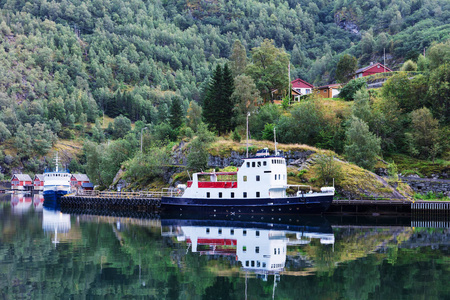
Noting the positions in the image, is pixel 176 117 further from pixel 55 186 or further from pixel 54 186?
pixel 54 186

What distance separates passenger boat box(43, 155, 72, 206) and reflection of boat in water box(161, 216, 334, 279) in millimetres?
44481

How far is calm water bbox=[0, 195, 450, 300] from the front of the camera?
24.0 meters

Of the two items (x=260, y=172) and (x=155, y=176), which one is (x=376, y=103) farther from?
(x=155, y=176)

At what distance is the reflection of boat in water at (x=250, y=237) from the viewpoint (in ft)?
101

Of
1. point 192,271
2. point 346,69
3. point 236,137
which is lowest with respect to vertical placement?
point 192,271

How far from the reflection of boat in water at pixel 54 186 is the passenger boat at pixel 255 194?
4079cm

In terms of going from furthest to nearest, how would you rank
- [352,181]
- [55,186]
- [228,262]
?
1. [55,186]
2. [352,181]
3. [228,262]

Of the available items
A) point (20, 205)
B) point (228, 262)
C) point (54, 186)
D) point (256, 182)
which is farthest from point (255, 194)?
point (54, 186)

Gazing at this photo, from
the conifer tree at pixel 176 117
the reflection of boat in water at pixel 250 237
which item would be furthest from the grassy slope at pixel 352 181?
the conifer tree at pixel 176 117

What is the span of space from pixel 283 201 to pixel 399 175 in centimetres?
1899

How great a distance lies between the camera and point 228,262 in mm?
30406

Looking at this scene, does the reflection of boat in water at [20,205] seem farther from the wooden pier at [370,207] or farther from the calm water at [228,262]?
the wooden pier at [370,207]

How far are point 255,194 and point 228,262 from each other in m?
25.5

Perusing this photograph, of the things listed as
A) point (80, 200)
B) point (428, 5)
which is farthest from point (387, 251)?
point (428, 5)
